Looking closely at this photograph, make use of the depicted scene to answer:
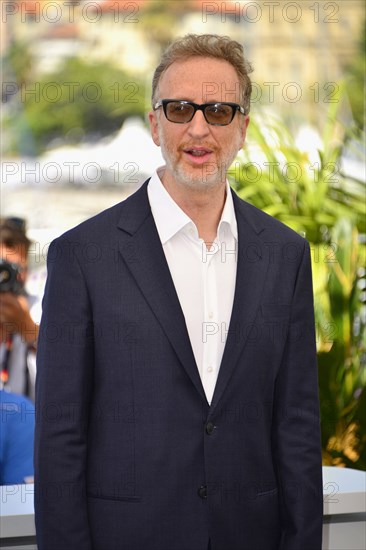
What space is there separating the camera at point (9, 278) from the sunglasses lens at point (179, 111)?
2.39 metres

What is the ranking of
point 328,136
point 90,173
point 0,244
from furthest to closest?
point 90,173, point 328,136, point 0,244

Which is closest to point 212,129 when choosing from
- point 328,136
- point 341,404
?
point 341,404

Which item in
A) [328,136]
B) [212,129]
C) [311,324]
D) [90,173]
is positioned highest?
[90,173]

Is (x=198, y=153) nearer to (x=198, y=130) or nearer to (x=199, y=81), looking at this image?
(x=198, y=130)

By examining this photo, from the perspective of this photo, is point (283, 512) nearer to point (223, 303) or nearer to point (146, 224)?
point (223, 303)

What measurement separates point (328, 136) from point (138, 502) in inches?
182

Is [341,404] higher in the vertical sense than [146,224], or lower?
lower

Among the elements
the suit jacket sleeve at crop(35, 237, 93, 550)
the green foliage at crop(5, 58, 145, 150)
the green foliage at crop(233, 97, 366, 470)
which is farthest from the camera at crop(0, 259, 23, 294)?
the green foliage at crop(5, 58, 145, 150)

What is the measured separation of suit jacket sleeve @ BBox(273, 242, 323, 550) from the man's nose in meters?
0.38

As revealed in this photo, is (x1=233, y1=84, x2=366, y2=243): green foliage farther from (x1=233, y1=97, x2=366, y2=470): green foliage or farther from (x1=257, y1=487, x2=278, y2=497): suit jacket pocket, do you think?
(x1=257, y1=487, x2=278, y2=497): suit jacket pocket

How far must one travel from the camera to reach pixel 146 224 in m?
2.02

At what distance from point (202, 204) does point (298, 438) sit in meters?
0.52

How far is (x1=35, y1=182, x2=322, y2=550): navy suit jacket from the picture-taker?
6.18ft

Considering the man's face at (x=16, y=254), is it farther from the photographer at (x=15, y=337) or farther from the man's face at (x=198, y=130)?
the man's face at (x=198, y=130)
